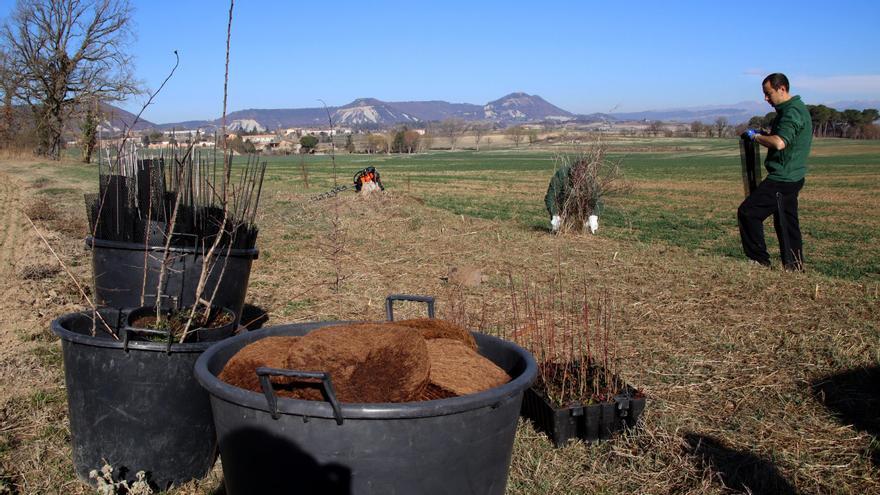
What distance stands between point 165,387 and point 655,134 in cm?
13446

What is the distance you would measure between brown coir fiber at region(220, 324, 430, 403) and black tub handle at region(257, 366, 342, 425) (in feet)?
0.55

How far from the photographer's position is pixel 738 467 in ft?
11.6

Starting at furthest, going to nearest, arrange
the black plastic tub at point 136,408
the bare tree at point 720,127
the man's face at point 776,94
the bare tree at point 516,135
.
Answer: the bare tree at point 516,135 < the bare tree at point 720,127 < the man's face at point 776,94 < the black plastic tub at point 136,408

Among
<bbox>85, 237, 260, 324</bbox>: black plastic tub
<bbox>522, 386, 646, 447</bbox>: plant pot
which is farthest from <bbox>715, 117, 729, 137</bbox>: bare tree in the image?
<bbox>85, 237, 260, 324</bbox>: black plastic tub

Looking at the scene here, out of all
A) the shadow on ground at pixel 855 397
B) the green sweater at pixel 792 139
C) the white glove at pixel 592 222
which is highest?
the green sweater at pixel 792 139

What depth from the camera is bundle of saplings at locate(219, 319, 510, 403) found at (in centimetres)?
219

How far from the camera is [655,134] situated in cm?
13000

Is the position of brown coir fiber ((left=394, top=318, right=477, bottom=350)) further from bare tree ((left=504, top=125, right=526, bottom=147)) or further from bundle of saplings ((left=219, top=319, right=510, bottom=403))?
bare tree ((left=504, top=125, right=526, bottom=147))

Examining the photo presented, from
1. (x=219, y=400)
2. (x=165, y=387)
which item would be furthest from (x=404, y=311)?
(x=219, y=400)

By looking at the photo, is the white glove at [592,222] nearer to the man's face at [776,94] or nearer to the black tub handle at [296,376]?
the man's face at [776,94]

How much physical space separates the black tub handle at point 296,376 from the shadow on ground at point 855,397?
3.08 m

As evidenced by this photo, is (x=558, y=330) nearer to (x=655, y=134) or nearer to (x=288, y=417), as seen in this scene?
(x=288, y=417)

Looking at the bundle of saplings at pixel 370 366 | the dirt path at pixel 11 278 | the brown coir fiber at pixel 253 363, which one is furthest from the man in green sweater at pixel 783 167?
the dirt path at pixel 11 278

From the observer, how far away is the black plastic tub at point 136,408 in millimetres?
3143
